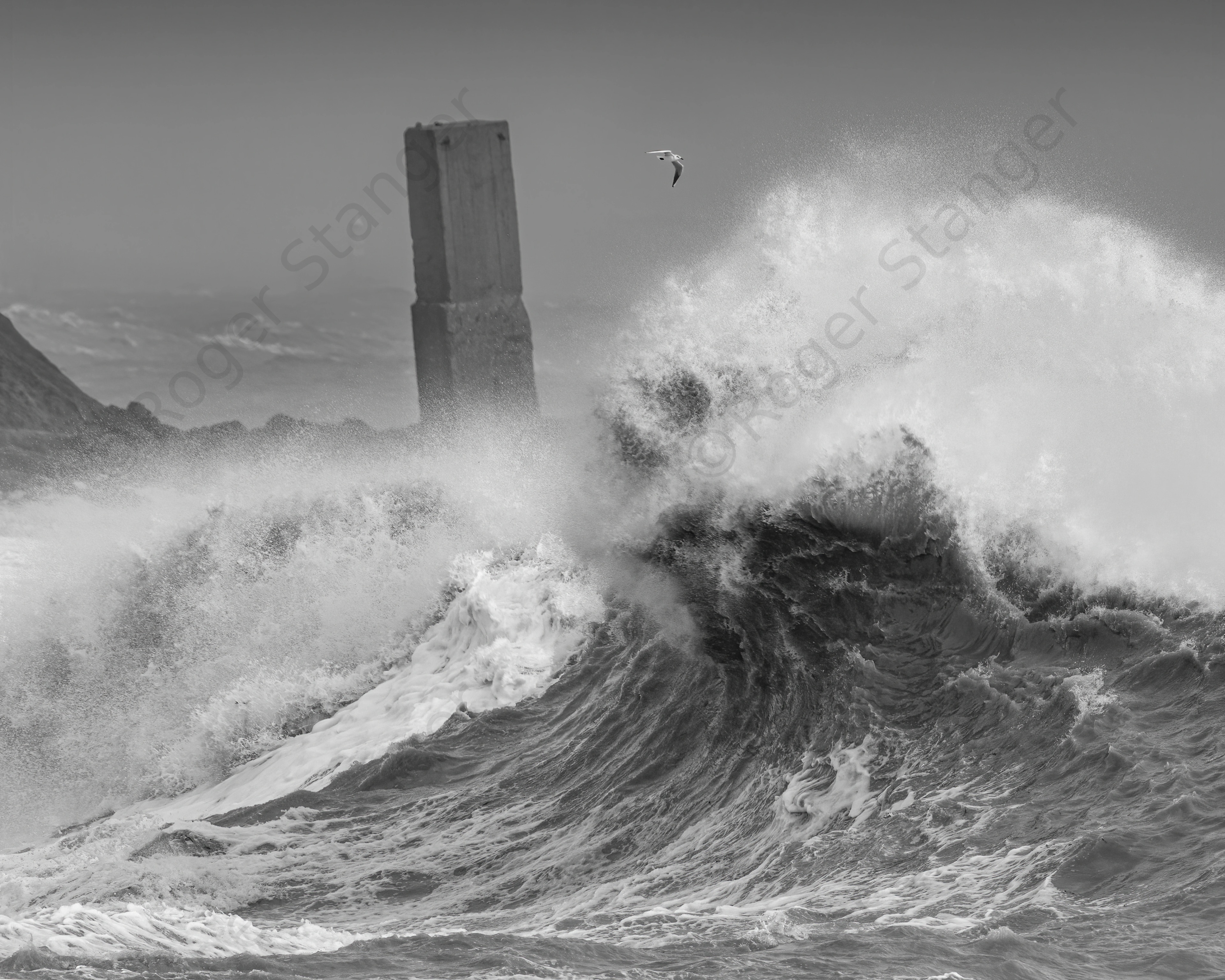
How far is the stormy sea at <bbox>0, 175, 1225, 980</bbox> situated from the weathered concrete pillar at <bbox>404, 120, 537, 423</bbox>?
44cm

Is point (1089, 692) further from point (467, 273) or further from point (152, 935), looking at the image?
point (467, 273)

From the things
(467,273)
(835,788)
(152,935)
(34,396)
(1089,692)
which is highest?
(34,396)

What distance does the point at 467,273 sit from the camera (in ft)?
48.9

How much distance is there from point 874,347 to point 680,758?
13.4 feet

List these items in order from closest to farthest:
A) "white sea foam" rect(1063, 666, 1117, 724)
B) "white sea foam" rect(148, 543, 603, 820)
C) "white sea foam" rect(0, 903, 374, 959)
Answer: "white sea foam" rect(0, 903, 374, 959)
"white sea foam" rect(1063, 666, 1117, 724)
"white sea foam" rect(148, 543, 603, 820)

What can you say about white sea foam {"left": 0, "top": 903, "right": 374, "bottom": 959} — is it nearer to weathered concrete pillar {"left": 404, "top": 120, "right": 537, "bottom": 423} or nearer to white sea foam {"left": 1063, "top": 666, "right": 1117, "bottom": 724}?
white sea foam {"left": 1063, "top": 666, "right": 1117, "bottom": 724}

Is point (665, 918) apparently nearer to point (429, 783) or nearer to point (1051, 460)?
point (429, 783)

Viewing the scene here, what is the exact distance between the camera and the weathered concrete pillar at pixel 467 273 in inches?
580

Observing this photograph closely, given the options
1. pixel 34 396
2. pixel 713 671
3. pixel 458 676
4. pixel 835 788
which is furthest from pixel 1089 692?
pixel 34 396

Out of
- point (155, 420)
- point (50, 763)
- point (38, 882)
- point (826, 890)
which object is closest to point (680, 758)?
point (826, 890)

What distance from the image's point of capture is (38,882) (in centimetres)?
879

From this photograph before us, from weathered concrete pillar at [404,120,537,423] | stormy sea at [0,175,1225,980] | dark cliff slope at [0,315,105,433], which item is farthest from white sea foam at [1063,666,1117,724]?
dark cliff slope at [0,315,105,433]

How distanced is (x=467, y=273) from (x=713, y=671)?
234 inches

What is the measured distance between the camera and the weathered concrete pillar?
14727 millimetres
